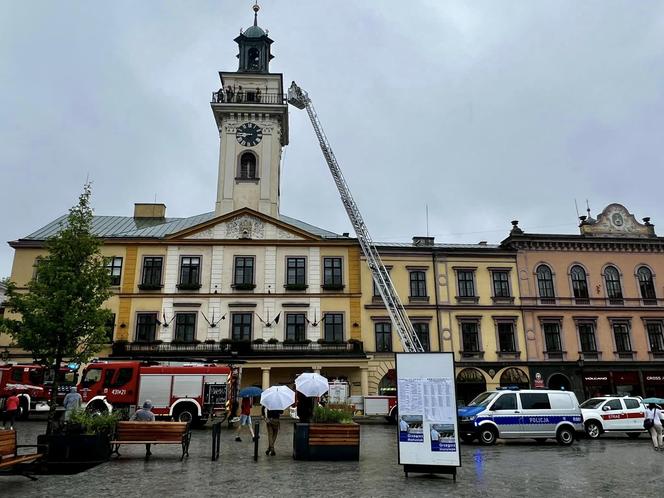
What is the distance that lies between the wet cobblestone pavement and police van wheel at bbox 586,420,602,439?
18.9 ft

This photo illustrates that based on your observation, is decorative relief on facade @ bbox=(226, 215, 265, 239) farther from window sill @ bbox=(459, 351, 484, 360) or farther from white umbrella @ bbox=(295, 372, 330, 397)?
white umbrella @ bbox=(295, 372, 330, 397)

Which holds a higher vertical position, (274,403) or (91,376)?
(91,376)

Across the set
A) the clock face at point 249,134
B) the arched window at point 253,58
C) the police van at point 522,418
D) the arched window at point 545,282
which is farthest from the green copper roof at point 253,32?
the police van at point 522,418

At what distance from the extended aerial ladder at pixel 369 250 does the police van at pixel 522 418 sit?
1056cm

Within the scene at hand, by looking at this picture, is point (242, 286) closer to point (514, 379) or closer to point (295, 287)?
point (295, 287)

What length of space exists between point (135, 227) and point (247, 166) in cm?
1013

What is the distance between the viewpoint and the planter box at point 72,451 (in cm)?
1189

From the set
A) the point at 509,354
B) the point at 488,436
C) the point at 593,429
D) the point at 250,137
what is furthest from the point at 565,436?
the point at 250,137

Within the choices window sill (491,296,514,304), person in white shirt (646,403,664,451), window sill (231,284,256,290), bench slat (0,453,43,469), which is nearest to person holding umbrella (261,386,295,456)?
bench slat (0,453,43,469)

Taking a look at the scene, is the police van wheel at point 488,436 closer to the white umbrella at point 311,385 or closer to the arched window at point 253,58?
the white umbrella at point 311,385

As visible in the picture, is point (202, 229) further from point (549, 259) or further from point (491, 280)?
point (549, 259)

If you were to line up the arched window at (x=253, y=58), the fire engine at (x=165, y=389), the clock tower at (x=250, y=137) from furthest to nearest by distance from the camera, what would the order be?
1. the arched window at (x=253, y=58)
2. the clock tower at (x=250, y=137)
3. the fire engine at (x=165, y=389)

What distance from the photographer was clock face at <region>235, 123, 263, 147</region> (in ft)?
134

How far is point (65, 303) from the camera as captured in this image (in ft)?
53.6
